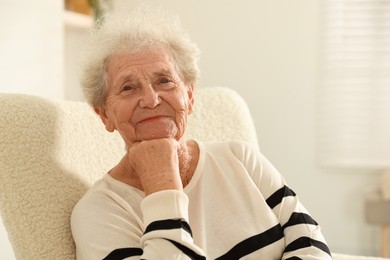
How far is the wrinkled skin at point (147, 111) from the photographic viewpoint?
122cm

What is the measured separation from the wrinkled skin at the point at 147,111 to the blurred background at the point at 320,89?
7.88 feet

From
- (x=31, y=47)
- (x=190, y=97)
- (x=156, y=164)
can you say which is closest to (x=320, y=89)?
(x=31, y=47)

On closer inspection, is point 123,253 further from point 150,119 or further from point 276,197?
point 276,197

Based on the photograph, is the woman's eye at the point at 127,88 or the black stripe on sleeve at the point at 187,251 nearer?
the black stripe on sleeve at the point at 187,251

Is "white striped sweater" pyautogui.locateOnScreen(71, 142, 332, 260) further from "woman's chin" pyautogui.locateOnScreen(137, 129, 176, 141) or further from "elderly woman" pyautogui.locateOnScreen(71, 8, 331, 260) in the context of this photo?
"woman's chin" pyautogui.locateOnScreen(137, 129, 176, 141)

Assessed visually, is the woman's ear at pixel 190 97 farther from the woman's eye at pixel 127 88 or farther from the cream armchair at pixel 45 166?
the cream armchair at pixel 45 166

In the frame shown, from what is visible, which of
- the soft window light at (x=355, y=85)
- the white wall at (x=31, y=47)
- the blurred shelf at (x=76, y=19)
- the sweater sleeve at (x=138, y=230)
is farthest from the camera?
the soft window light at (x=355, y=85)

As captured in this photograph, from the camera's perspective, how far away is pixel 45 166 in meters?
1.30

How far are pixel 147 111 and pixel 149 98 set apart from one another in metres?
0.03

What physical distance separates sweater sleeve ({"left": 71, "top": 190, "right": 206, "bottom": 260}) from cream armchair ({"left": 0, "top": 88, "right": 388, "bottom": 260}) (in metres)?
0.09

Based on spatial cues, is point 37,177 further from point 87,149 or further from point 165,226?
point 165,226

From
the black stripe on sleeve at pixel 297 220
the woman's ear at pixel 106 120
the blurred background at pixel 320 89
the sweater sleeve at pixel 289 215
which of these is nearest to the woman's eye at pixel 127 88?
the woman's ear at pixel 106 120

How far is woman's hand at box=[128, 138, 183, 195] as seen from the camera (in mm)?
1158

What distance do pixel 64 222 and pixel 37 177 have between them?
0.40 ft
